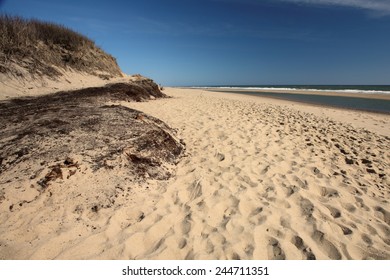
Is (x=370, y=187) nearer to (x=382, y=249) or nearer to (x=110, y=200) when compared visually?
(x=382, y=249)

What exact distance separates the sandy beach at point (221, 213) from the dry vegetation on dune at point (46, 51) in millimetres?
8099

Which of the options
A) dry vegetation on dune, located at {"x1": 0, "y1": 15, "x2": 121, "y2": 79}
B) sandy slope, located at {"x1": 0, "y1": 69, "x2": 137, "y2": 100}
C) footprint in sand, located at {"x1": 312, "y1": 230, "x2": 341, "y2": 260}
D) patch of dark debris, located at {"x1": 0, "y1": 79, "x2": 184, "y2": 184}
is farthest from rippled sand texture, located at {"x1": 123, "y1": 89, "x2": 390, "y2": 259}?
dry vegetation on dune, located at {"x1": 0, "y1": 15, "x2": 121, "y2": 79}

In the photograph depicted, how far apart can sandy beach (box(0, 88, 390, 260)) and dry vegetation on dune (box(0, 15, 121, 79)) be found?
8.10 meters

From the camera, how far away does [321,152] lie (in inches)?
215

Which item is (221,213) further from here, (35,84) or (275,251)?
(35,84)

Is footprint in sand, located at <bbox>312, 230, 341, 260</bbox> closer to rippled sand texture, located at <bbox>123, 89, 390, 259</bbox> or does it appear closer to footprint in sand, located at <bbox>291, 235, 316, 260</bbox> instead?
rippled sand texture, located at <bbox>123, 89, 390, 259</bbox>

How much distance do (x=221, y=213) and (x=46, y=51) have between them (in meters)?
11.6

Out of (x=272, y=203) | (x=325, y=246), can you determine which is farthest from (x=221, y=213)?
(x=325, y=246)

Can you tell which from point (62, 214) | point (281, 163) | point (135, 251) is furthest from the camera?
point (281, 163)

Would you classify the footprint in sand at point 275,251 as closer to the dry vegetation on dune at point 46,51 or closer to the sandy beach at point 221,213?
the sandy beach at point 221,213

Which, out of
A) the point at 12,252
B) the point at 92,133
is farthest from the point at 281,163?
the point at 12,252

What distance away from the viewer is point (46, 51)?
10805 millimetres

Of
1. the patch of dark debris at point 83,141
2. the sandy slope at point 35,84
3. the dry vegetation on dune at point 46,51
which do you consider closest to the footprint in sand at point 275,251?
the patch of dark debris at point 83,141
